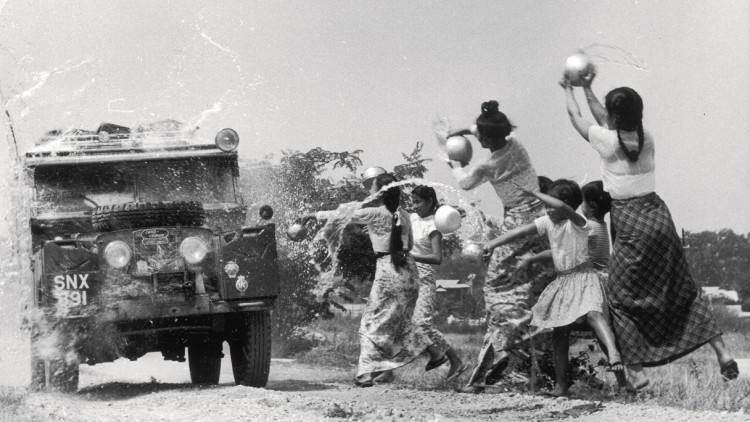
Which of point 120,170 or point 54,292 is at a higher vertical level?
point 120,170

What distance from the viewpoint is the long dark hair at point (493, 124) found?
23.2ft

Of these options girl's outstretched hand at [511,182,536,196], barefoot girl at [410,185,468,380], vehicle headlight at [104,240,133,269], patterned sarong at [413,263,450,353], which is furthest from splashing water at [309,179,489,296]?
vehicle headlight at [104,240,133,269]

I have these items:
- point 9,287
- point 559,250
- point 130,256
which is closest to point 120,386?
point 9,287

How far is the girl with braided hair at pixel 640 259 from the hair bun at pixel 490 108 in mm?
1155

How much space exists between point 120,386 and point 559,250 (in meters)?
4.06

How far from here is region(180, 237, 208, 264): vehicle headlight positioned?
718cm

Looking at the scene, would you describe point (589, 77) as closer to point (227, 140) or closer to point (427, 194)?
point (427, 194)

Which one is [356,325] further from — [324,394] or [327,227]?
[324,394]

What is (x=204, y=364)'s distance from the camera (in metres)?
8.88

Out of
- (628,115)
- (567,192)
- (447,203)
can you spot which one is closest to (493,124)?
(567,192)

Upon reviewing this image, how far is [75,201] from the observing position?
27.0ft

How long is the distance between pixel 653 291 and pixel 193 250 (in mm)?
3291

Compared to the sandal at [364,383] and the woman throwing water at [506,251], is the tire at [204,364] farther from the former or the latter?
the woman throwing water at [506,251]

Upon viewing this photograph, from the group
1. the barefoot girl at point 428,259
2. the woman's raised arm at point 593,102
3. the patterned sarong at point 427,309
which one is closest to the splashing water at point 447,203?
the barefoot girl at point 428,259
